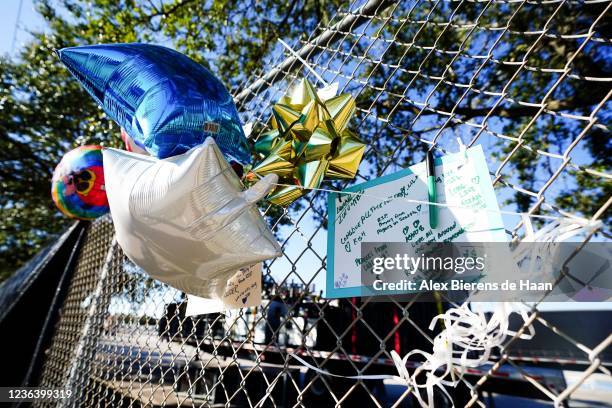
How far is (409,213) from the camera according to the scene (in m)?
0.75

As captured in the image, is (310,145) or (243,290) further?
(243,290)

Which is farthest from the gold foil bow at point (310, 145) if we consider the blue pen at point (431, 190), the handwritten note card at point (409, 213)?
the blue pen at point (431, 190)

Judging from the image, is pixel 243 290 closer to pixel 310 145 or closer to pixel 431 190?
pixel 310 145

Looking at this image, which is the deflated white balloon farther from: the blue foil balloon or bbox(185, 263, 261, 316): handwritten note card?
bbox(185, 263, 261, 316): handwritten note card

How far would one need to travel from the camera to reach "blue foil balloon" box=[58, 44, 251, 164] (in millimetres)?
861

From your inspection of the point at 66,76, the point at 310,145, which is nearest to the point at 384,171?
the point at 310,145

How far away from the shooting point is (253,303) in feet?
3.31

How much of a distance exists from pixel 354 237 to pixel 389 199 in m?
0.14

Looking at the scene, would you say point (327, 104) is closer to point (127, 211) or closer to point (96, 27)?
point (127, 211)

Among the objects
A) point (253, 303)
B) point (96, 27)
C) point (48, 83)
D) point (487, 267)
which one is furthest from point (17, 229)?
point (487, 267)

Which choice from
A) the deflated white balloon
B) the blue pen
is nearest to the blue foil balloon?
the deflated white balloon

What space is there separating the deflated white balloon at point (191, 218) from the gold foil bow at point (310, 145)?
134 mm

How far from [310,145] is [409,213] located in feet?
0.93

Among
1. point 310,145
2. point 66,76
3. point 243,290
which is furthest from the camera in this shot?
point 66,76
